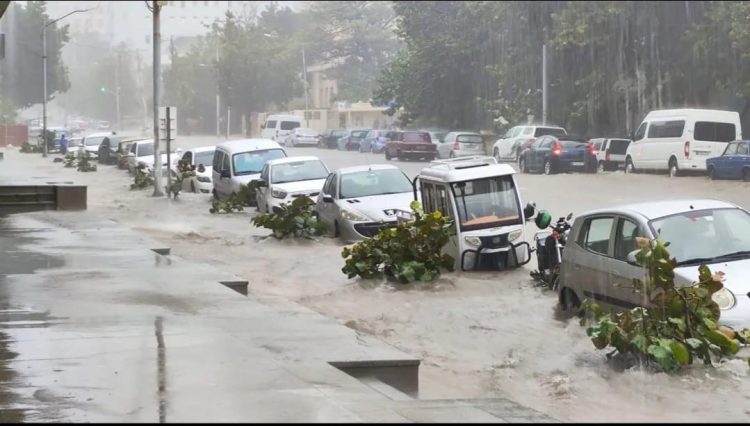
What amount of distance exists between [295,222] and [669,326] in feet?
41.1

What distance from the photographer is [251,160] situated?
29.6 meters

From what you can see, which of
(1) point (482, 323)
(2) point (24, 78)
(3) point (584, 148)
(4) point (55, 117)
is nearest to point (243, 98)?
(2) point (24, 78)

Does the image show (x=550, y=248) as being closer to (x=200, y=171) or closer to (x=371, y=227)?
(x=371, y=227)

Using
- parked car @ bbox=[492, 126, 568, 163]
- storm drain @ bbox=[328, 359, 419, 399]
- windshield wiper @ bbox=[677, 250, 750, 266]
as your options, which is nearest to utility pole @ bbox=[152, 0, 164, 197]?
parked car @ bbox=[492, 126, 568, 163]

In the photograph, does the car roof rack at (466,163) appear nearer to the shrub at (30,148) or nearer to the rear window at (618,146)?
the rear window at (618,146)

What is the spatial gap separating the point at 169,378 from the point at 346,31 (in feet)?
212

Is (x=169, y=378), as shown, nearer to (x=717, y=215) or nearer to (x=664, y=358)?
(x=664, y=358)

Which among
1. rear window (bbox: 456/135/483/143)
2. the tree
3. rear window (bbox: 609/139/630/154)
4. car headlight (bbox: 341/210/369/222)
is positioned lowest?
car headlight (bbox: 341/210/369/222)

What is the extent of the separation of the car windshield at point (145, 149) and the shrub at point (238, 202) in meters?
21.8

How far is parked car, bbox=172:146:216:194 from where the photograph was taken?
115ft

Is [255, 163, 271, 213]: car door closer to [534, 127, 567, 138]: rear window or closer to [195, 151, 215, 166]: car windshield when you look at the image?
[195, 151, 215, 166]: car windshield

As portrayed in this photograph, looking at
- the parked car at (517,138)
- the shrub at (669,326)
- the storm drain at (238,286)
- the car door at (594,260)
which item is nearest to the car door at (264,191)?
the storm drain at (238,286)

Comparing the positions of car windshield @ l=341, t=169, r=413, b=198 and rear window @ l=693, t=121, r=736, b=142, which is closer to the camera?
car windshield @ l=341, t=169, r=413, b=198

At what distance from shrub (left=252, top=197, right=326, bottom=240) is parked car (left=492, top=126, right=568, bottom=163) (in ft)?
61.0
